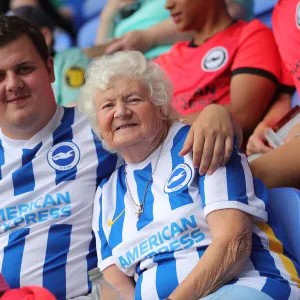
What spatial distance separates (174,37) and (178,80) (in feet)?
1.69

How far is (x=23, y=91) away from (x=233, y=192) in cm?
70

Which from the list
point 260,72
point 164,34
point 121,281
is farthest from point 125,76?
point 164,34

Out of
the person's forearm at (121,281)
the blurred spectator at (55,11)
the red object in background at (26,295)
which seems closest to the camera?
the red object in background at (26,295)

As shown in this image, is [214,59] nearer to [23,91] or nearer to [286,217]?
[23,91]

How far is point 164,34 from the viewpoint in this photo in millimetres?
2600

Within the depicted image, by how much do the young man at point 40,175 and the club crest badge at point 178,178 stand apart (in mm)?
287

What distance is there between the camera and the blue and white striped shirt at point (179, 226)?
1161 millimetres

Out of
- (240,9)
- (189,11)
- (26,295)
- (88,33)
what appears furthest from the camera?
(88,33)

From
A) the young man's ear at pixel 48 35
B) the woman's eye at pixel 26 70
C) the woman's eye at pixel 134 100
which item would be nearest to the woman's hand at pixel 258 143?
the woman's eye at pixel 134 100

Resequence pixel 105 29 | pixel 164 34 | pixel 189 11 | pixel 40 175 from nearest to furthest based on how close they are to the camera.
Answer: pixel 40 175 < pixel 189 11 < pixel 164 34 < pixel 105 29

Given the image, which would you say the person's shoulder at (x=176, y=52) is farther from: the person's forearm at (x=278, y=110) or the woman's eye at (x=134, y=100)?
the woman's eye at (x=134, y=100)

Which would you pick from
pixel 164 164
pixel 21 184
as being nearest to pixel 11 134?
pixel 21 184

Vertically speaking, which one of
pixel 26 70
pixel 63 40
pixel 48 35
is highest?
pixel 26 70

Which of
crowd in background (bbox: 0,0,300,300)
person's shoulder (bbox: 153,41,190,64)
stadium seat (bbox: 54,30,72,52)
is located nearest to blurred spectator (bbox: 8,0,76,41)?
stadium seat (bbox: 54,30,72,52)
